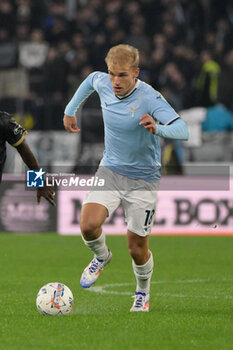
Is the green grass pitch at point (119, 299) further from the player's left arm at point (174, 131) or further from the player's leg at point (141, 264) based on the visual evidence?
the player's left arm at point (174, 131)

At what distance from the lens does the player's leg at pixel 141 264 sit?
268 inches

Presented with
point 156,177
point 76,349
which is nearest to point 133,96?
point 156,177

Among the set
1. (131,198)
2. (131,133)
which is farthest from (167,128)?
(131,198)

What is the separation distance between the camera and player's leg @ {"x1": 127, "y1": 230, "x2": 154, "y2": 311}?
6.81 metres

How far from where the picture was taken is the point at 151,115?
6621 mm

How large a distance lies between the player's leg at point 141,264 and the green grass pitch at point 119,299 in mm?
A: 132

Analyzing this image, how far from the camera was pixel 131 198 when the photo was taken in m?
6.88

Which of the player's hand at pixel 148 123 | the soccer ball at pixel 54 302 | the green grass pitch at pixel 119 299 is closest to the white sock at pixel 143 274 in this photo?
the green grass pitch at pixel 119 299

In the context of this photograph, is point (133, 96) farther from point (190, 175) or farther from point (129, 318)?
point (190, 175)

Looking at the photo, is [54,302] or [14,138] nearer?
[54,302]

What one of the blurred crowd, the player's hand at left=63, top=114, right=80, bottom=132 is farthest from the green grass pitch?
the blurred crowd

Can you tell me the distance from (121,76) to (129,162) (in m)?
0.71

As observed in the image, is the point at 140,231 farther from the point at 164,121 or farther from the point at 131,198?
the point at 164,121

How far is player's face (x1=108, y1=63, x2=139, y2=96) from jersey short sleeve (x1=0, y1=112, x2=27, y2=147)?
793mm
